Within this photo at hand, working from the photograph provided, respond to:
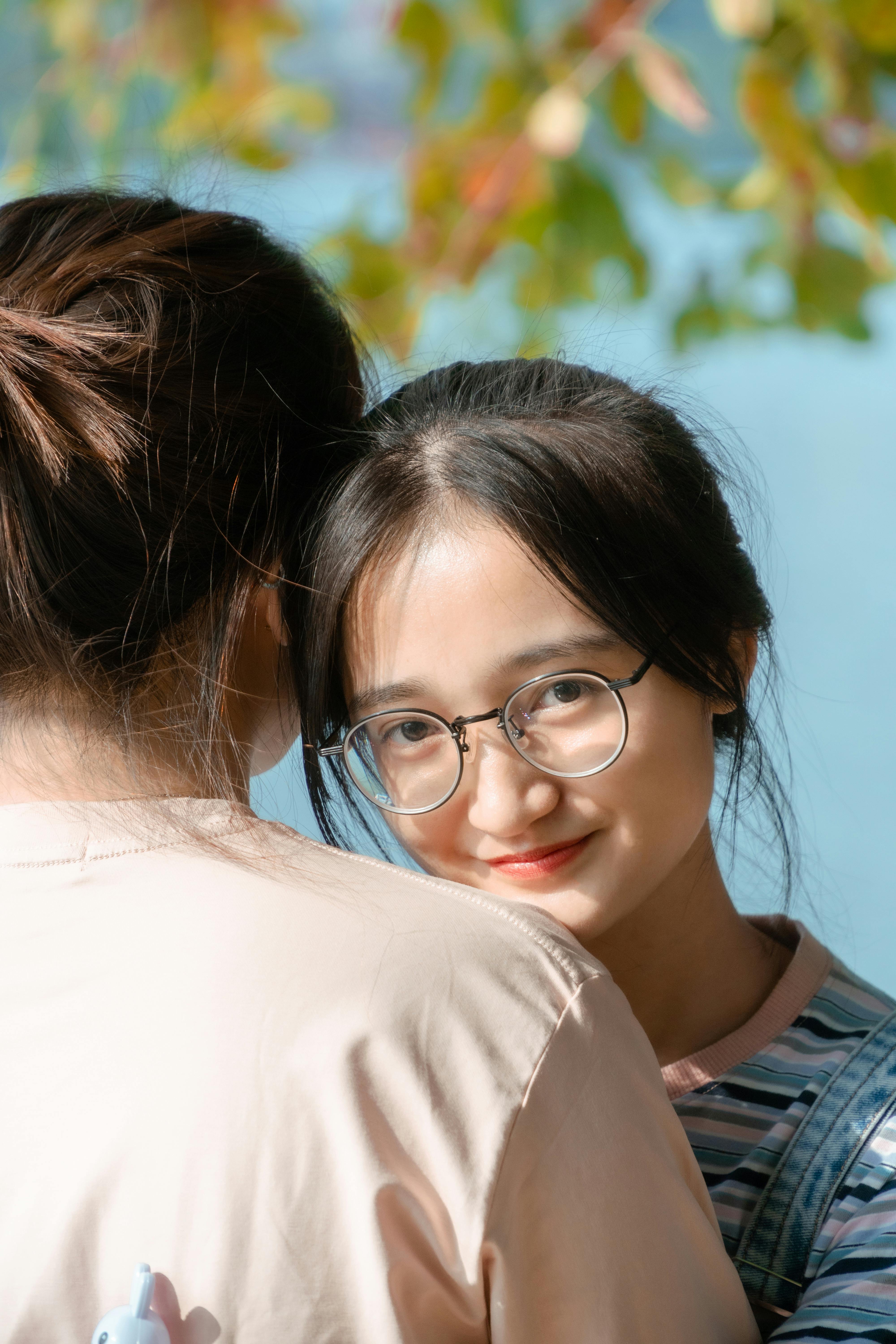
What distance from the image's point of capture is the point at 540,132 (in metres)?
1.66

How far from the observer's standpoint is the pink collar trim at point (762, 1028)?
3.63 ft

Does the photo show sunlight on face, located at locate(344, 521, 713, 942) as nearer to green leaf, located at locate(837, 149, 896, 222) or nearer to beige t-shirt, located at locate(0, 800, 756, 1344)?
beige t-shirt, located at locate(0, 800, 756, 1344)

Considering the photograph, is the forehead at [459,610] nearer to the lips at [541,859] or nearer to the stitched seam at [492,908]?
the lips at [541,859]

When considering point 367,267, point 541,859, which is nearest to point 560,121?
point 367,267

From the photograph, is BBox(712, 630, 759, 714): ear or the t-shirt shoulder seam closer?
the t-shirt shoulder seam

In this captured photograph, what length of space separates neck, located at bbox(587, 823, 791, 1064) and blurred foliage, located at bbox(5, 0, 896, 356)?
84 cm

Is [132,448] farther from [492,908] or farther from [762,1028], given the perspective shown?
[762,1028]

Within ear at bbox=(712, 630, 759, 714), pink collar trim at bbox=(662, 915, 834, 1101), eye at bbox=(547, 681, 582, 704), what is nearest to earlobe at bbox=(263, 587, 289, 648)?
eye at bbox=(547, 681, 582, 704)

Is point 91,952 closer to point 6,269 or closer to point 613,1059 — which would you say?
point 613,1059

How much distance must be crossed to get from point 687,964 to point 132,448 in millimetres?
704

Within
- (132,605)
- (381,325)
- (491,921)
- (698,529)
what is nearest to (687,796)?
(698,529)

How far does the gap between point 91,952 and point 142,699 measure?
173 millimetres

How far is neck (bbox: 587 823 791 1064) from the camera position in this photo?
1.16 m

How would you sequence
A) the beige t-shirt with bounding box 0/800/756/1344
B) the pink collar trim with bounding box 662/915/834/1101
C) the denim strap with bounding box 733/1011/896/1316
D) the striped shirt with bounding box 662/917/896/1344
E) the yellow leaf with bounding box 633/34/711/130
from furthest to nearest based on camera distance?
the yellow leaf with bounding box 633/34/711/130 < the pink collar trim with bounding box 662/915/834/1101 < the denim strap with bounding box 733/1011/896/1316 < the striped shirt with bounding box 662/917/896/1344 < the beige t-shirt with bounding box 0/800/756/1344
